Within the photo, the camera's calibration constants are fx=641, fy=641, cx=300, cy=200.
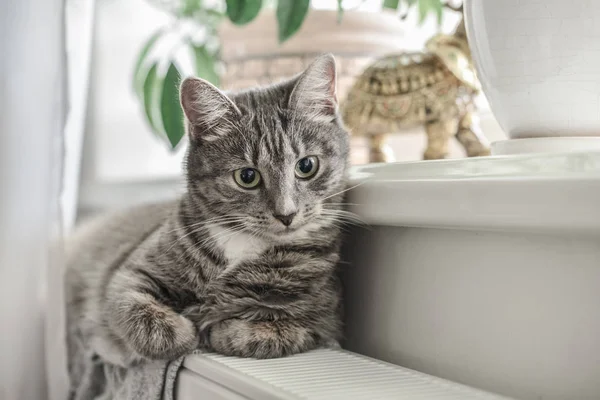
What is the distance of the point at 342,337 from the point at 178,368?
0.80 feet

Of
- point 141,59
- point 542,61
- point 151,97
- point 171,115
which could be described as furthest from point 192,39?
point 542,61

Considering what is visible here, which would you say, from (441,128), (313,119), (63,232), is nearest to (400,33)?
(441,128)

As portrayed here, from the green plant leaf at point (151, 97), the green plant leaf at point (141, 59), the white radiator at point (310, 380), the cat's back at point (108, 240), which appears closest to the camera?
the white radiator at point (310, 380)

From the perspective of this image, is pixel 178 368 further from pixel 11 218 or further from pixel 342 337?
pixel 11 218

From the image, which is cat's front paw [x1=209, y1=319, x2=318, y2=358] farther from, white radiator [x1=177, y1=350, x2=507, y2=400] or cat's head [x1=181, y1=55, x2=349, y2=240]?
cat's head [x1=181, y1=55, x2=349, y2=240]

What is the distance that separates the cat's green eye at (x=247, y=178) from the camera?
2.82ft

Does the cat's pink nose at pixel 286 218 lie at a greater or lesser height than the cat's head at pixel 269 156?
lesser

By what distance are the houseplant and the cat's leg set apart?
14.9 inches

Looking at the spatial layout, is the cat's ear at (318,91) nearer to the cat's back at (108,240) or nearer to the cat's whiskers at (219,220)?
the cat's whiskers at (219,220)

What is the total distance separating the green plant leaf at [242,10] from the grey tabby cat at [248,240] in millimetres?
188

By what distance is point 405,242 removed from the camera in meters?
0.83

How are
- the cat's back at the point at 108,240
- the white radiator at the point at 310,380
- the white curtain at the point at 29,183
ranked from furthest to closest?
the cat's back at the point at 108,240, the white curtain at the point at 29,183, the white radiator at the point at 310,380

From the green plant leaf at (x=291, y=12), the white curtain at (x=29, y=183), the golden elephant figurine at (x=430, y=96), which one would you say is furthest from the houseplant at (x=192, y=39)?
the white curtain at (x=29, y=183)

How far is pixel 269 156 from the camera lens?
0.85 meters
